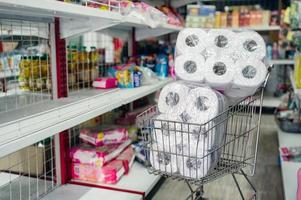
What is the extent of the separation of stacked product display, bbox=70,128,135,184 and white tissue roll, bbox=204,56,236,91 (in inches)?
38.4

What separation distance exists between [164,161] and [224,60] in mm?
515

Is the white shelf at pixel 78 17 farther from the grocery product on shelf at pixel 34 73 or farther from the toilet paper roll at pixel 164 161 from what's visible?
the toilet paper roll at pixel 164 161

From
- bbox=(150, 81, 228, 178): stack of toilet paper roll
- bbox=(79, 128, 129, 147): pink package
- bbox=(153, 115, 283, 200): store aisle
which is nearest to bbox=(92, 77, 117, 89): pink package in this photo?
bbox=(79, 128, 129, 147): pink package

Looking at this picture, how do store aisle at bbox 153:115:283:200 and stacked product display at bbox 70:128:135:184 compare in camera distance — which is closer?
stacked product display at bbox 70:128:135:184

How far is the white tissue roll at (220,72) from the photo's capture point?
151 cm

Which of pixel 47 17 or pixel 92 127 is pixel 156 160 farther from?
pixel 92 127

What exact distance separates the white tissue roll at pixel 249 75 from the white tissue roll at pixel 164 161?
43 cm

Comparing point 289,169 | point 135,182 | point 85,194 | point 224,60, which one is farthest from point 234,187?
point 224,60

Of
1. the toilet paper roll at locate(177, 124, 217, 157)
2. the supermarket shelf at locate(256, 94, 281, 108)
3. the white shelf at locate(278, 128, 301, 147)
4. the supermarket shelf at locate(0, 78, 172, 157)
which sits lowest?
the white shelf at locate(278, 128, 301, 147)

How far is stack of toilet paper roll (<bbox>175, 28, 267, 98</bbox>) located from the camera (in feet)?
4.89

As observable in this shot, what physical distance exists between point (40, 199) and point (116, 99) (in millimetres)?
713

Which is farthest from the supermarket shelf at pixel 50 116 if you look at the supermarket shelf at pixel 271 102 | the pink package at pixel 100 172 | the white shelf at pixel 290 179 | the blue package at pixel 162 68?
the supermarket shelf at pixel 271 102

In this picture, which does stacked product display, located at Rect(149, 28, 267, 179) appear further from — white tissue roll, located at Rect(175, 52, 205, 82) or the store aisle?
the store aisle

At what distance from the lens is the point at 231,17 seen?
5.21m
